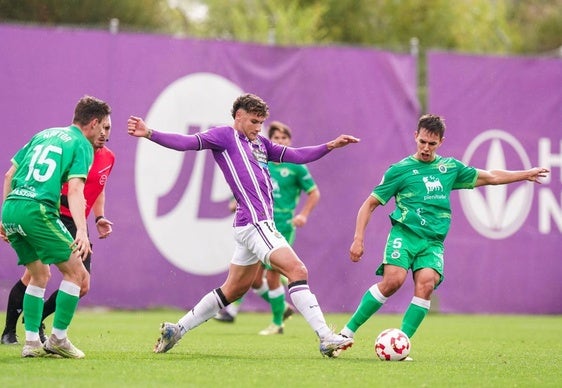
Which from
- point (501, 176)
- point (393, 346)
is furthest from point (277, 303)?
point (393, 346)

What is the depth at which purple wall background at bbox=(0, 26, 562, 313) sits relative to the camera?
15781 mm

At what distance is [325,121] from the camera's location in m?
17.0

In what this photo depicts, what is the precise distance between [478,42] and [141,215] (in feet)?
83.5

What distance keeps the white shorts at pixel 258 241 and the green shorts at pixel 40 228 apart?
1.53 m

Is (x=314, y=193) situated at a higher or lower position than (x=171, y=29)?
lower

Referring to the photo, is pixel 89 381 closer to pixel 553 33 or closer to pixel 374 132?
pixel 374 132

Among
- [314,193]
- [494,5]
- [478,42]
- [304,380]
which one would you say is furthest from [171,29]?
[304,380]

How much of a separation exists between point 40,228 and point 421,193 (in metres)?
3.36

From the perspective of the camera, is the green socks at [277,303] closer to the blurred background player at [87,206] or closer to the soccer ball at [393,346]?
the blurred background player at [87,206]

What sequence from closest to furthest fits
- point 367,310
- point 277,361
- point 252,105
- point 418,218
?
point 277,361 → point 252,105 → point 367,310 → point 418,218

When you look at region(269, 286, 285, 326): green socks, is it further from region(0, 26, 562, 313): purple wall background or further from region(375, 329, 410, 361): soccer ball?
region(375, 329, 410, 361): soccer ball

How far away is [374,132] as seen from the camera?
17203 millimetres

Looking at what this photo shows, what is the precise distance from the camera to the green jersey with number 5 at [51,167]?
8.45 meters

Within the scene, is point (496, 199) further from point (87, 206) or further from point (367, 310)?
point (87, 206)
